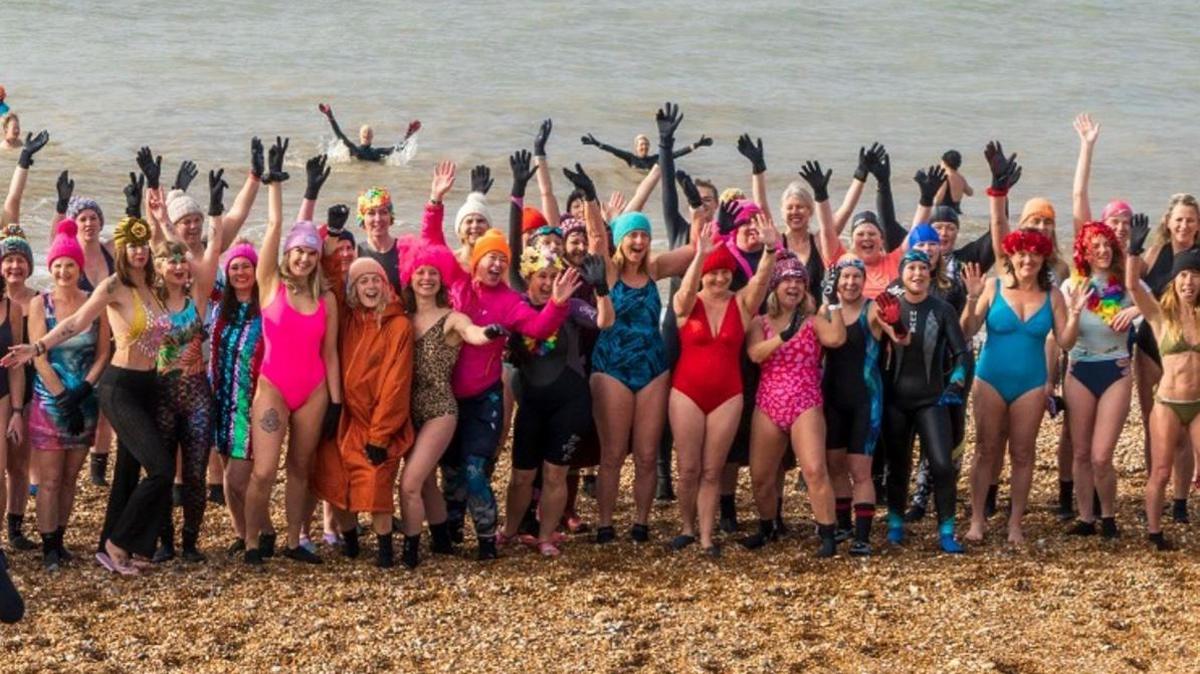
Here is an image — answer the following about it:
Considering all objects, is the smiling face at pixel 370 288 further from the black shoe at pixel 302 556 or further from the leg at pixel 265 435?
the black shoe at pixel 302 556

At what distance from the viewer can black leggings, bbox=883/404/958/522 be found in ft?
32.0

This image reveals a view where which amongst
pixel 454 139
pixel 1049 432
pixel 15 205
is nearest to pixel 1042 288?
pixel 1049 432

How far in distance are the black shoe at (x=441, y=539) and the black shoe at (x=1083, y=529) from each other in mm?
3433

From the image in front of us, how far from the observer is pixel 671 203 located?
35.0 ft

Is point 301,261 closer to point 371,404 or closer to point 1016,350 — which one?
point 371,404

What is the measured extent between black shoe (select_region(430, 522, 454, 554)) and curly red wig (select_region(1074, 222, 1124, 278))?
372cm

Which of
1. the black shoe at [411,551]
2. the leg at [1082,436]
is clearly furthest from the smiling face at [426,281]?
the leg at [1082,436]

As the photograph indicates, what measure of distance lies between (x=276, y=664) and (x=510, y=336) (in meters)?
2.22

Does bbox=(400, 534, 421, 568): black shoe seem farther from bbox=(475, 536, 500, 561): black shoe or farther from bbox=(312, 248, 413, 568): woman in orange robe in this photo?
bbox=(475, 536, 500, 561): black shoe

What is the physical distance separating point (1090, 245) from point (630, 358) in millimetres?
2598

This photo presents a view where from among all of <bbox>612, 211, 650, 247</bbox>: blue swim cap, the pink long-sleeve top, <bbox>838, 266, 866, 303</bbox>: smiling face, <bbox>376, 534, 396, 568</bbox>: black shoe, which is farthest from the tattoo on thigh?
<bbox>838, 266, 866, 303</bbox>: smiling face

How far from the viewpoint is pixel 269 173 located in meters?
9.43

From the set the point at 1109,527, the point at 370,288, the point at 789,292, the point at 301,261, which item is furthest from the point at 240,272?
the point at 1109,527

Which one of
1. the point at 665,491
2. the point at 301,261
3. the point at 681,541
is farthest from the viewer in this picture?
the point at 665,491
